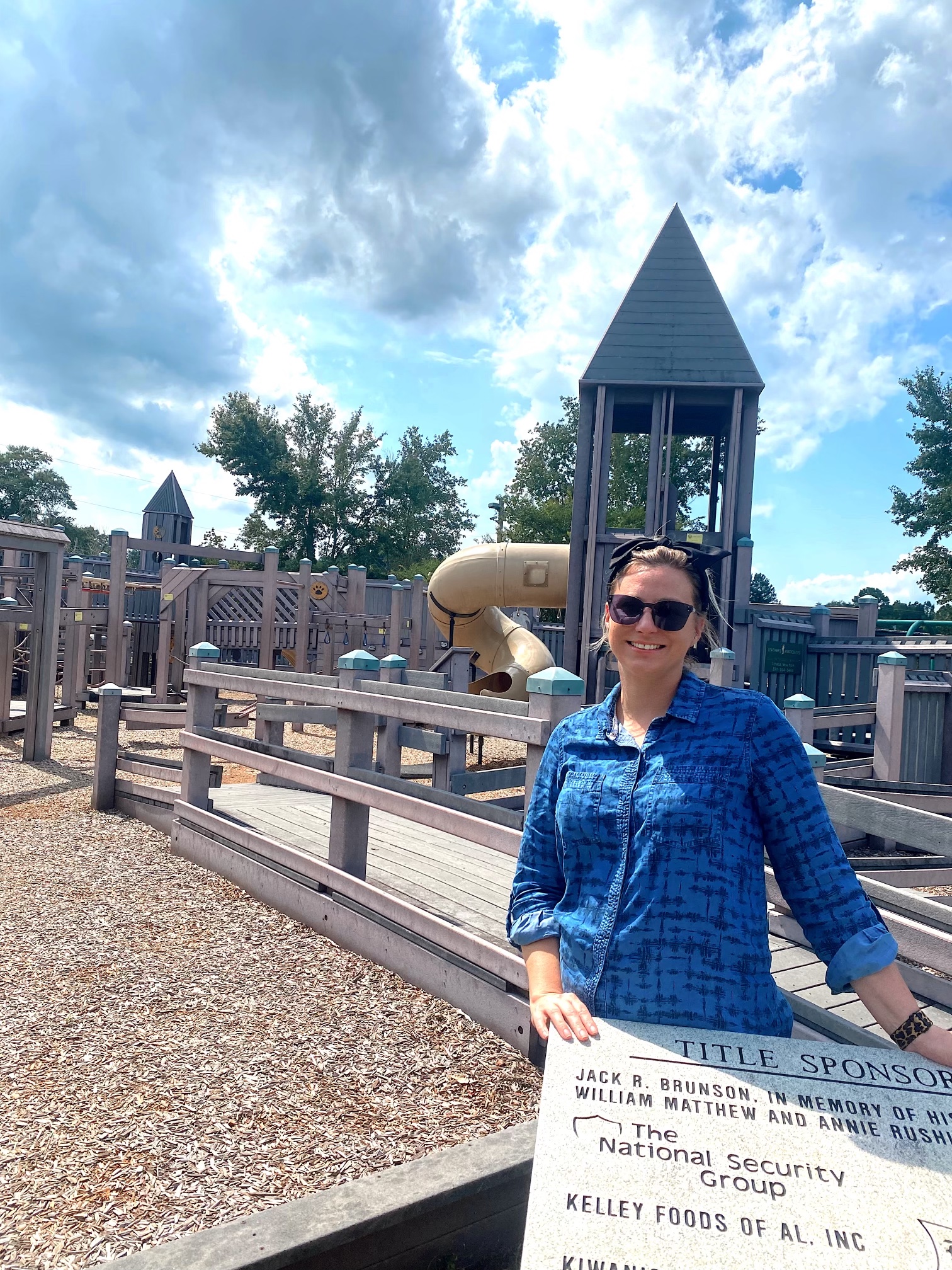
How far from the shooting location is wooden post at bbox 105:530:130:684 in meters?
13.7

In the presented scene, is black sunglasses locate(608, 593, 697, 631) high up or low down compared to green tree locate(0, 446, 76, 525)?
down

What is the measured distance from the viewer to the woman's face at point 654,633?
5.52ft

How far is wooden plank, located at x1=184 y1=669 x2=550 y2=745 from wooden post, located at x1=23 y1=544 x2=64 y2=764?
16.4 ft

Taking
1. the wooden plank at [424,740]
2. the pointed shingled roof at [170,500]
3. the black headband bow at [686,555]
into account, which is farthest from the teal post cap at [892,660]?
the pointed shingled roof at [170,500]

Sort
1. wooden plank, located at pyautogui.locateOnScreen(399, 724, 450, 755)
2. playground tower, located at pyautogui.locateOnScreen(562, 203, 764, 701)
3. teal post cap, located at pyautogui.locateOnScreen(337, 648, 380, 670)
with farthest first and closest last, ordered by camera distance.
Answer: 1. playground tower, located at pyautogui.locateOnScreen(562, 203, 764, 701)
2. wooden plank, located at pyautogui.locateOnScreen(399, 724, 450, 755)
3. teal post cap, located at pyautogui.locateOnScreen(337, 648, 380, 670)

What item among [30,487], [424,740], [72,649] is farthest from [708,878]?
[30,487]

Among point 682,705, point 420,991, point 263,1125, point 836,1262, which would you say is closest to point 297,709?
point 420,991

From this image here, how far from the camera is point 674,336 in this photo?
11.8 metres

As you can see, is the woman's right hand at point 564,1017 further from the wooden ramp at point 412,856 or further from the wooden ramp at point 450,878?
the wooden ramp at point 412,856

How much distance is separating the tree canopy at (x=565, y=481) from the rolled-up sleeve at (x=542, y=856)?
3712 cm

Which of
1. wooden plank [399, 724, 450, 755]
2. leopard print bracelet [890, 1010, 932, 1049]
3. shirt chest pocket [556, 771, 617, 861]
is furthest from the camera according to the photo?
wooden plank [399, 724, 450, 755]

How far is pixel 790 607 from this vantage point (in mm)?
14203

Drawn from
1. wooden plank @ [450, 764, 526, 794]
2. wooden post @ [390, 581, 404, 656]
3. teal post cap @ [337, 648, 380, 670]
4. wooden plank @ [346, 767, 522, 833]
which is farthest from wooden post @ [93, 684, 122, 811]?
wooden post @ [390, 581, 404, 656]

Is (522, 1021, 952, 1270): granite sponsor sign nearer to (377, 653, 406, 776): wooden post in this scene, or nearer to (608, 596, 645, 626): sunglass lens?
(608, 596, 645, 626): sunglass lens
